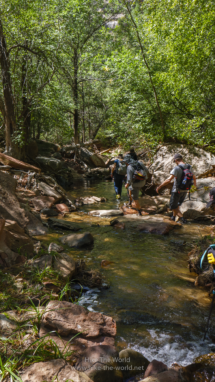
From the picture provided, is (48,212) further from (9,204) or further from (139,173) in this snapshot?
(9,204)

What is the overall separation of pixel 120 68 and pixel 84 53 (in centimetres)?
1024

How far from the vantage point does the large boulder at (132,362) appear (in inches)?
104

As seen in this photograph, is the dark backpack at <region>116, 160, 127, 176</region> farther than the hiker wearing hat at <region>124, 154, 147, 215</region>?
Yes

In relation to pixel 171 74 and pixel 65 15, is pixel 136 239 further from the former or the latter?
pixel 65 15

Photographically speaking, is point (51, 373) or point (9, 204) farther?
point (9, 204)

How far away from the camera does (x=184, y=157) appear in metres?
11.9

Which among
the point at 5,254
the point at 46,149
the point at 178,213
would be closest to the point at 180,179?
the point at 178,213

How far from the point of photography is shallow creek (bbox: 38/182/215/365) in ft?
10.2

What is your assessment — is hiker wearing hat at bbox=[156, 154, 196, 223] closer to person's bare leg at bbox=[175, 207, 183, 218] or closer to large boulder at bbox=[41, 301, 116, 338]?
person's bare leg at bbox=[175, 207, 183, 218]

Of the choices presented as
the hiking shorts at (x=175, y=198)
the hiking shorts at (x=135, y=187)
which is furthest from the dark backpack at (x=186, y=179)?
the hiking shorts at (x=135, y=187)

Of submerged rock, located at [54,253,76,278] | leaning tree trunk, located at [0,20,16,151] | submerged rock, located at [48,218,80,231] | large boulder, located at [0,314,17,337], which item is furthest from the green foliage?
large boulder, located at [0,314,17,337]

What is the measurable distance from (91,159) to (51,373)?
828 inches

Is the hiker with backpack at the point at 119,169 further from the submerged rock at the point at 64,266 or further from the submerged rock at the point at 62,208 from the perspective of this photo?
the submerged rock at the point at 64,266

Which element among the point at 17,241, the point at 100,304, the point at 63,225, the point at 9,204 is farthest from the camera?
the point at 63,225
